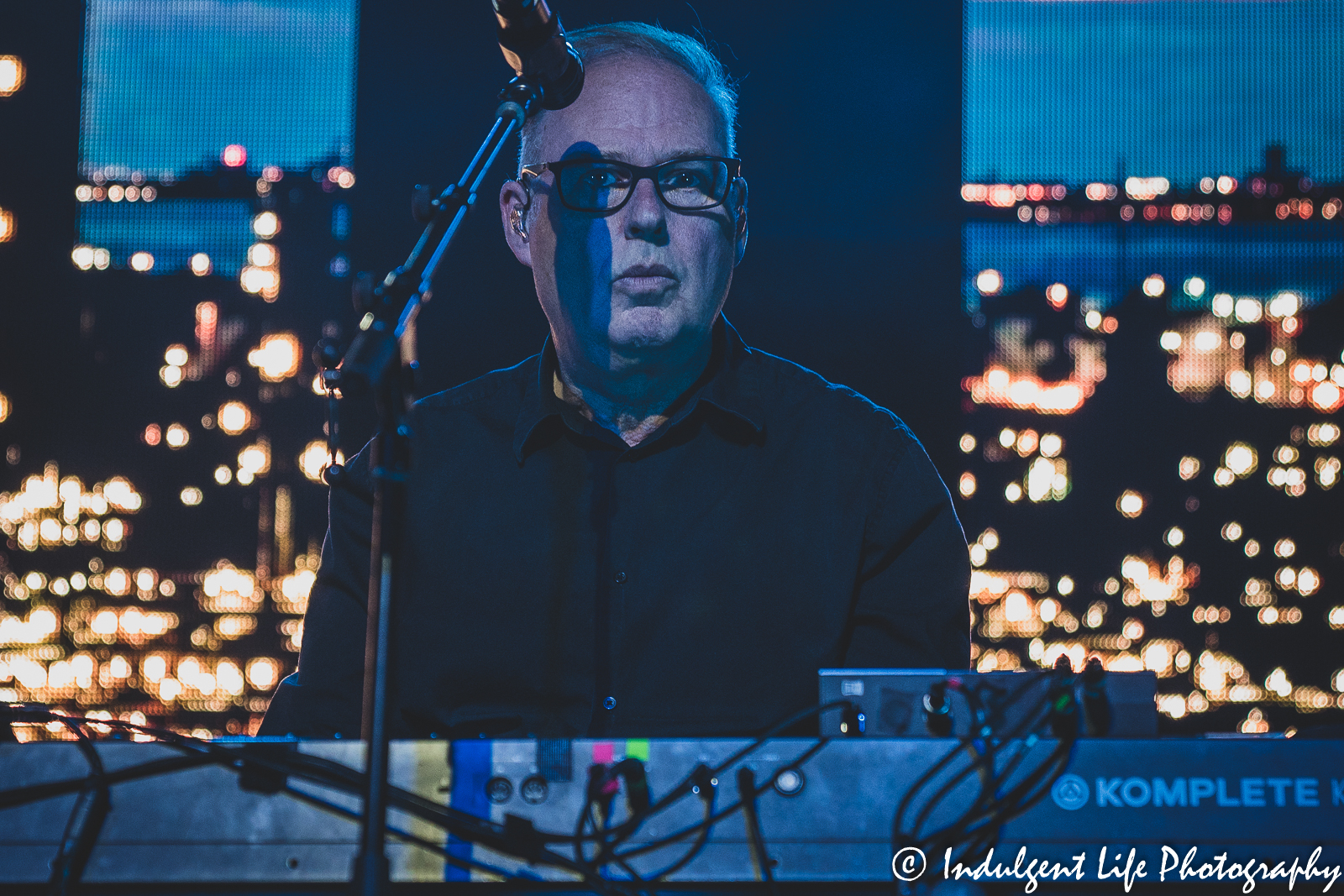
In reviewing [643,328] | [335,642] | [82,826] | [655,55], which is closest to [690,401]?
[643,328]

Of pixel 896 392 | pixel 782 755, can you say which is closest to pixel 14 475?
pixel 896 392

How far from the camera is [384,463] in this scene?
2.64ft

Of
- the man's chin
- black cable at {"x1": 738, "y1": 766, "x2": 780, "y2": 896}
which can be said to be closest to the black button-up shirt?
the man's chin

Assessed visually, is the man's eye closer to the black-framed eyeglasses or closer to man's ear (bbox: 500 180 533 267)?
the black-framed eyeglasses

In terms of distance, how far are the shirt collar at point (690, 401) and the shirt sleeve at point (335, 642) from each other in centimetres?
32

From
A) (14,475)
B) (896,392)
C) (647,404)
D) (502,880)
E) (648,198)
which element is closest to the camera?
(502,880)

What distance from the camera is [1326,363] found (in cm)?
368

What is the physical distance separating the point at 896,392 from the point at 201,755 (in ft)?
8.29

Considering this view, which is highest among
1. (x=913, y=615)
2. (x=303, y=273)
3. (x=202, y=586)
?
(x=303, y=273)

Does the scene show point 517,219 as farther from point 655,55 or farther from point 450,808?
point 450,808

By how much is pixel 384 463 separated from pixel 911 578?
1.26 m

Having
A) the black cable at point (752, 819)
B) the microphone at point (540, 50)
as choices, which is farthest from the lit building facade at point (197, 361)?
the black cable at point (752, 819)

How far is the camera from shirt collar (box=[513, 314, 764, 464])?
191cm

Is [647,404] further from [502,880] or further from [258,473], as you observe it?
[258,473]
